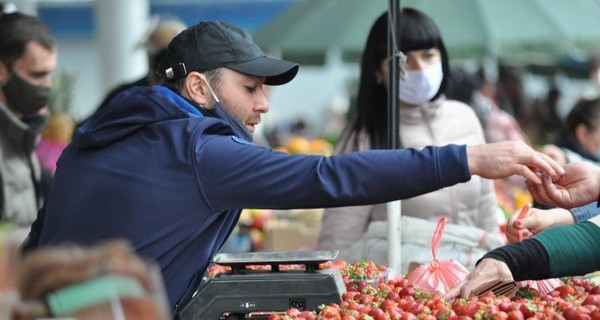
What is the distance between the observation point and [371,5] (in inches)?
340

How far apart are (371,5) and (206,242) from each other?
5.71 metres

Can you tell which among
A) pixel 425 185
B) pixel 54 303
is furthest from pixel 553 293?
pixel 54 303

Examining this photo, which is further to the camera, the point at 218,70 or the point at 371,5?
the point at 371,5

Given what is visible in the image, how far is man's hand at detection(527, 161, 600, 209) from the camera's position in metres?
3.44

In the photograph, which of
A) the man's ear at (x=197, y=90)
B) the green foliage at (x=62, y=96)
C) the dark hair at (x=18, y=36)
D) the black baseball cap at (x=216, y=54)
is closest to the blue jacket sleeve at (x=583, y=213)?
the black baseball cap at (x=216, y=54)

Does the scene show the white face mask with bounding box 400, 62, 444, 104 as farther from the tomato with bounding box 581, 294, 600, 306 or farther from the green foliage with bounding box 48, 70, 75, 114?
the green foliage with bounding box 48, 70, 75, 114

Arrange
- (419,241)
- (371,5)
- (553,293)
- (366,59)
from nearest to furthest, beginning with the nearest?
(553,293) < (419,241) < (366,59) < (371,5)

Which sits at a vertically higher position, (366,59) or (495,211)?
(366,59)

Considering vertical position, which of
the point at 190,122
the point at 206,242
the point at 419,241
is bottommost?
the point at 419,241

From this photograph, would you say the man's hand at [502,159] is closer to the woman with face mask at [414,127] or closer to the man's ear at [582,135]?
the woman with face mask at [414,127]

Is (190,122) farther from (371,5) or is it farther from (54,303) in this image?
(371,5)

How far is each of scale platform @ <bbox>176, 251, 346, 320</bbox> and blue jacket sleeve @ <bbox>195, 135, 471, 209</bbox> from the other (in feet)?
0.77

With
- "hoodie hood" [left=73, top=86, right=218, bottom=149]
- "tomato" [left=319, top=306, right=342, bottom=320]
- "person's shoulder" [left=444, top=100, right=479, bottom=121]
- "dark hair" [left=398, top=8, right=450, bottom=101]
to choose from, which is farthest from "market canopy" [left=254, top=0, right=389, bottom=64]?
"tomato" [left=319, top=306, right=342, bottom=320]

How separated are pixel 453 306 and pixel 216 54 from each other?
1.06 metres
